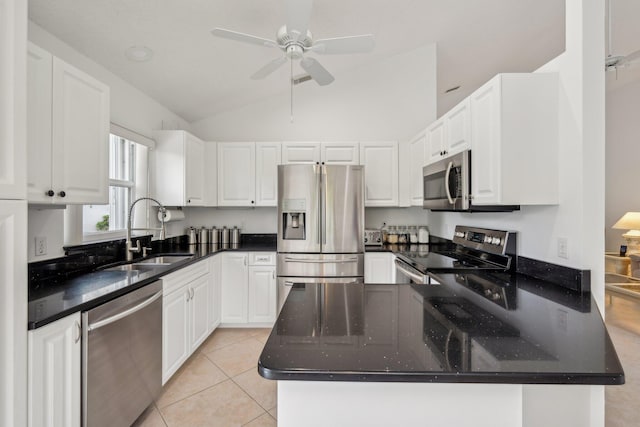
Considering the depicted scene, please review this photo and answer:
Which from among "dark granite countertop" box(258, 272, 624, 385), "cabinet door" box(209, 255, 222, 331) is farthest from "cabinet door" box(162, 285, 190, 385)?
"dark granite countertop" box(258, 272, 624, 385)

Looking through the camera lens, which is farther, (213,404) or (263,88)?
(263,88)

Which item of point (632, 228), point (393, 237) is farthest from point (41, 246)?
point (632, 228)

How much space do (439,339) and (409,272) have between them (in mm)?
1628

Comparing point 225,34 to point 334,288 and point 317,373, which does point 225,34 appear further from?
point 317,373

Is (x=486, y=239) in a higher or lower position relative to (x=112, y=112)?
lower

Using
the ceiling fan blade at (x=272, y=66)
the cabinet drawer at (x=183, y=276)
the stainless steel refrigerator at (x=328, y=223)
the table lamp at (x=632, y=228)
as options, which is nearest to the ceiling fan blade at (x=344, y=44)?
the ceiling fan blade at (x=272, y=66)

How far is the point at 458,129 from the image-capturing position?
224 cm

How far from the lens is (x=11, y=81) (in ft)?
3.51

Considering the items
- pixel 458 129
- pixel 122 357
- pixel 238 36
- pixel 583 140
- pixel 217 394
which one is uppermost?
pixel 238 36

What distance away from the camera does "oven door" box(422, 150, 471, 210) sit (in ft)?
6.74

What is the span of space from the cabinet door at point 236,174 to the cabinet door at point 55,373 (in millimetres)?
2296

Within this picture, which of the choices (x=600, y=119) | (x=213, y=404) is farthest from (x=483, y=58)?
(x=213, y=404)

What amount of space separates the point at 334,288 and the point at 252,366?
1.46 metres

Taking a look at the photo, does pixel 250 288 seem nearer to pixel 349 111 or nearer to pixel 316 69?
pixel 316 69
